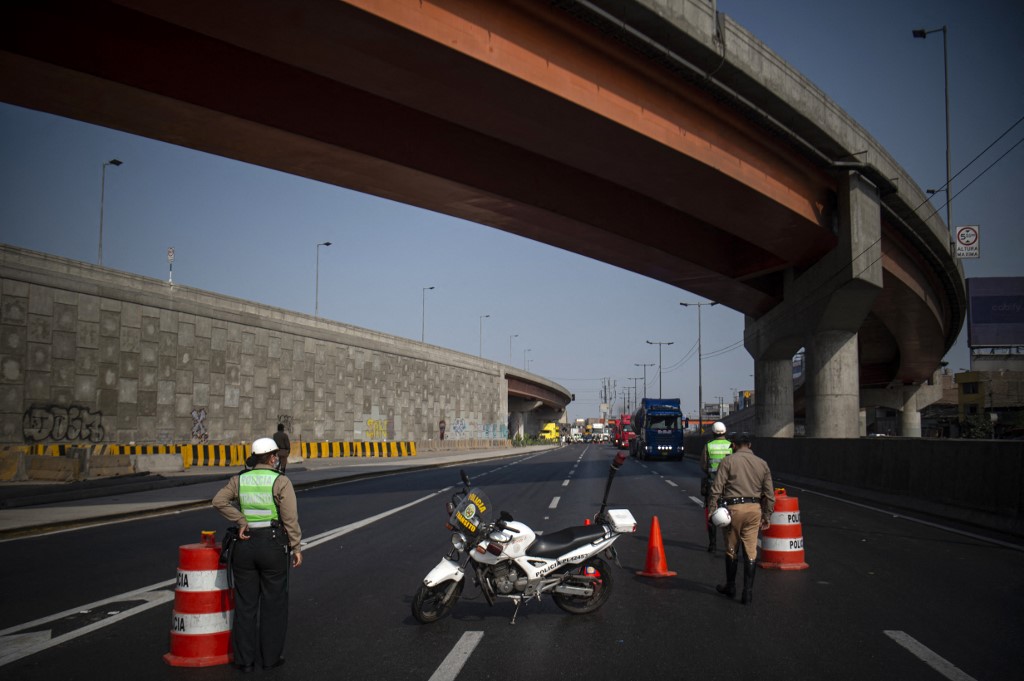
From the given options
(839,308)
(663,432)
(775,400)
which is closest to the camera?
(839,308)

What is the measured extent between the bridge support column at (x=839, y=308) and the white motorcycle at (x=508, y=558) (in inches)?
751

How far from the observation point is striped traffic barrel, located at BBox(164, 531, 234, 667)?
5863mm

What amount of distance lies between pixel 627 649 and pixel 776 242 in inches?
801

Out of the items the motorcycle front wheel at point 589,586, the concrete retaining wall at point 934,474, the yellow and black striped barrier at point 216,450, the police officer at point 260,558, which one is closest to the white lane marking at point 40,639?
the police officer at point 260,558

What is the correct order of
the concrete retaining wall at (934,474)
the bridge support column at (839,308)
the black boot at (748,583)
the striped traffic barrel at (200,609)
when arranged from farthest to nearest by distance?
the bridge support column at (839,308)
the concrete retaining wall at (934,474)
the black boot at (748,583)
the striped traffic barrel at (200,609)

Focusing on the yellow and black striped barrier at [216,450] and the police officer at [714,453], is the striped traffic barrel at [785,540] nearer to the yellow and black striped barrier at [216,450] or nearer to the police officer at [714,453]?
the police officer at [714,453]

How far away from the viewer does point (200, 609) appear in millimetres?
5887

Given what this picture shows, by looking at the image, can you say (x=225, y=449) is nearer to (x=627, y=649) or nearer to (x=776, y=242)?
(x=776, y=242)

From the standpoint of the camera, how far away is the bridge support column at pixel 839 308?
925 inches

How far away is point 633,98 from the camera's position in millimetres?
15836

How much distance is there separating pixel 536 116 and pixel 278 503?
10813 mm

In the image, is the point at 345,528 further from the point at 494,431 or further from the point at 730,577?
the point at 494,431

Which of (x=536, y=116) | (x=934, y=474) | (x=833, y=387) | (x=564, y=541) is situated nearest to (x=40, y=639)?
(x=564, y=541)

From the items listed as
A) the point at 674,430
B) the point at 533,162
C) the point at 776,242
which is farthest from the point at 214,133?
the point at 674,430
